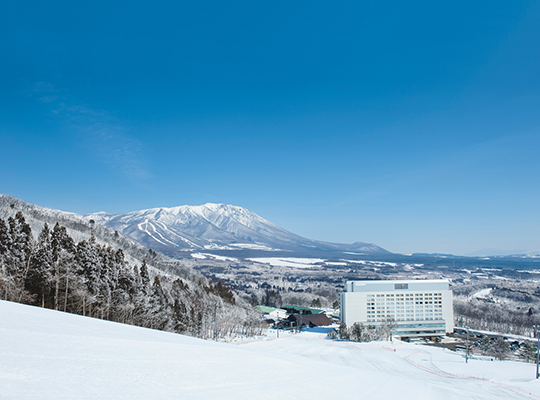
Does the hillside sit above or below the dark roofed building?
above

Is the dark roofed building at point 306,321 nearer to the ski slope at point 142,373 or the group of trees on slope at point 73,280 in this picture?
the group of trees on slope at point 73,280

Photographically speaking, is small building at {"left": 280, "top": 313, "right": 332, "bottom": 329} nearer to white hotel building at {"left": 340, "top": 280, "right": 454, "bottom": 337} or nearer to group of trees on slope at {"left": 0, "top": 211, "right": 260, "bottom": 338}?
white hotel building at {"left": 340, "top": 280, "right": 454, "bottom": 337}

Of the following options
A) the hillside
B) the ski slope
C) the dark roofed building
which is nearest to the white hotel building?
the dark roofed building

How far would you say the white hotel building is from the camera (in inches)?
2352

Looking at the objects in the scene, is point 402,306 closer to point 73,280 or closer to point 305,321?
point 305,321

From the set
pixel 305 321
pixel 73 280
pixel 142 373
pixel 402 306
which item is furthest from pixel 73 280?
pixel 402 306

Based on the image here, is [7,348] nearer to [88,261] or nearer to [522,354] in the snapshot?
[88,261]

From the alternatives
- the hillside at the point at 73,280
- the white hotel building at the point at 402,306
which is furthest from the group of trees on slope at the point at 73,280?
the white hotel building at the point at 402,306

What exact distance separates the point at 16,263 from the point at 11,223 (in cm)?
414

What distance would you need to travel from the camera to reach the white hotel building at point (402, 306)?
196 feet

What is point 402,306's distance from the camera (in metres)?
61.3

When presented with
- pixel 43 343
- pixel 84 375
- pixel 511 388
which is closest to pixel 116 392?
pixel 84 375

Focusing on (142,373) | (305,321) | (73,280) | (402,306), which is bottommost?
(305,321)

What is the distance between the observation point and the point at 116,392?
6.27 metres
